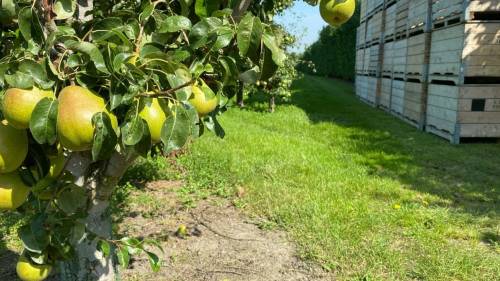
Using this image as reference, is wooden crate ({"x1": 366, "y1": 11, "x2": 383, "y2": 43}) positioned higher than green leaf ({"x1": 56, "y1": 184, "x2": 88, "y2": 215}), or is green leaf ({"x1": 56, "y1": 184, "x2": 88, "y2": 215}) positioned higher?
wooden crate ({"x1": 366, "y1": 11, "x2": 383, "y2": 43})

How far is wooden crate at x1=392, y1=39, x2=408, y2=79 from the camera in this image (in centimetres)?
894

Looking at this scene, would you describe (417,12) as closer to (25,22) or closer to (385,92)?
(385,92)

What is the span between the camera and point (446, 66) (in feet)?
22.5

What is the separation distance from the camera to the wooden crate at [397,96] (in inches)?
358

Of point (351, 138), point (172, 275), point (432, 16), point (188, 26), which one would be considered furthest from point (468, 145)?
point (188, 26)

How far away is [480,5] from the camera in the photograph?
620 cm

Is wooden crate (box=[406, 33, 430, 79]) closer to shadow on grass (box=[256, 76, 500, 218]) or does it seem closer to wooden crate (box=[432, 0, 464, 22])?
wooden crate (box=[432, 0, 464, 22])

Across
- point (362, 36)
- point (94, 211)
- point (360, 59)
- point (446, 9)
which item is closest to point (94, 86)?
point (94, 211)

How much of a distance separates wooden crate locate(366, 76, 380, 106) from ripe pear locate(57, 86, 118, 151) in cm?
1102

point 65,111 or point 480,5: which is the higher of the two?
point 480,5

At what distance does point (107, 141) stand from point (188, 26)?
0.34m

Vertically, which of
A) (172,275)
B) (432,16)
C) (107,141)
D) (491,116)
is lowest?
(172,275)

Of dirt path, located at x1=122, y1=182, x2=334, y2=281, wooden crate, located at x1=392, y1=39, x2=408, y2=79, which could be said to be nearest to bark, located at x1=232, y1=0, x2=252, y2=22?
dirt path, located at x1=122, y1=182, x2=334, y2=281

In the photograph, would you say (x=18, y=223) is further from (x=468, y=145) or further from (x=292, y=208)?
(x=468, y=145)
